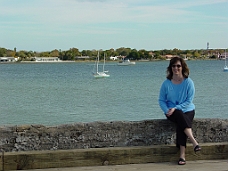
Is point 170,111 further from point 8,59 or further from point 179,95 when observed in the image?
point 8,59

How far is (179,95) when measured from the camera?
541 centimetres

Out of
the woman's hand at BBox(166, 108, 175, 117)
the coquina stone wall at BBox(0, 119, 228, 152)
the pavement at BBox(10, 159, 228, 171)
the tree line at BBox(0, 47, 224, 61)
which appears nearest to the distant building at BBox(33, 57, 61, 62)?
the tree line at BBox(0, 47, 224, 61)

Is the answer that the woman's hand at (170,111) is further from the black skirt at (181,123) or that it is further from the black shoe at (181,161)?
the black shoe at (181,161)

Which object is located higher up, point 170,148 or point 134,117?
point 170,148

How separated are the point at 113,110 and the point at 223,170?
24416 millimetres

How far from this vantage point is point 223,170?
4.93 meters

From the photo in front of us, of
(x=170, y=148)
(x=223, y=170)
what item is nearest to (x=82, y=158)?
(x=170, y=148)

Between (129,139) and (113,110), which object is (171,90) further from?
(113,110)

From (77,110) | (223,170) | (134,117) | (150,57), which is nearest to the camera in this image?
(223,170)

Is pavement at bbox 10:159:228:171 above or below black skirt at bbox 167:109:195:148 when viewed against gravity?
below

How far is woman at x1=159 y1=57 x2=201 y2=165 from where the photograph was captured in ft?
17.2

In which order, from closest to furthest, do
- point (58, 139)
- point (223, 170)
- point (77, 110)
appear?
point (223, 170), point (58, 139), point (77, 110)

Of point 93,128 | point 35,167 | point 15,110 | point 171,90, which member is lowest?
point 15,110

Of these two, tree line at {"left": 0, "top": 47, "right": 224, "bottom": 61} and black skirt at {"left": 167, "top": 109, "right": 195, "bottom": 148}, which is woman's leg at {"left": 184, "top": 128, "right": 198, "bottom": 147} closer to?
black skirt at {"left": 167, "top": 109, "right": 195, "bottom": 148}
